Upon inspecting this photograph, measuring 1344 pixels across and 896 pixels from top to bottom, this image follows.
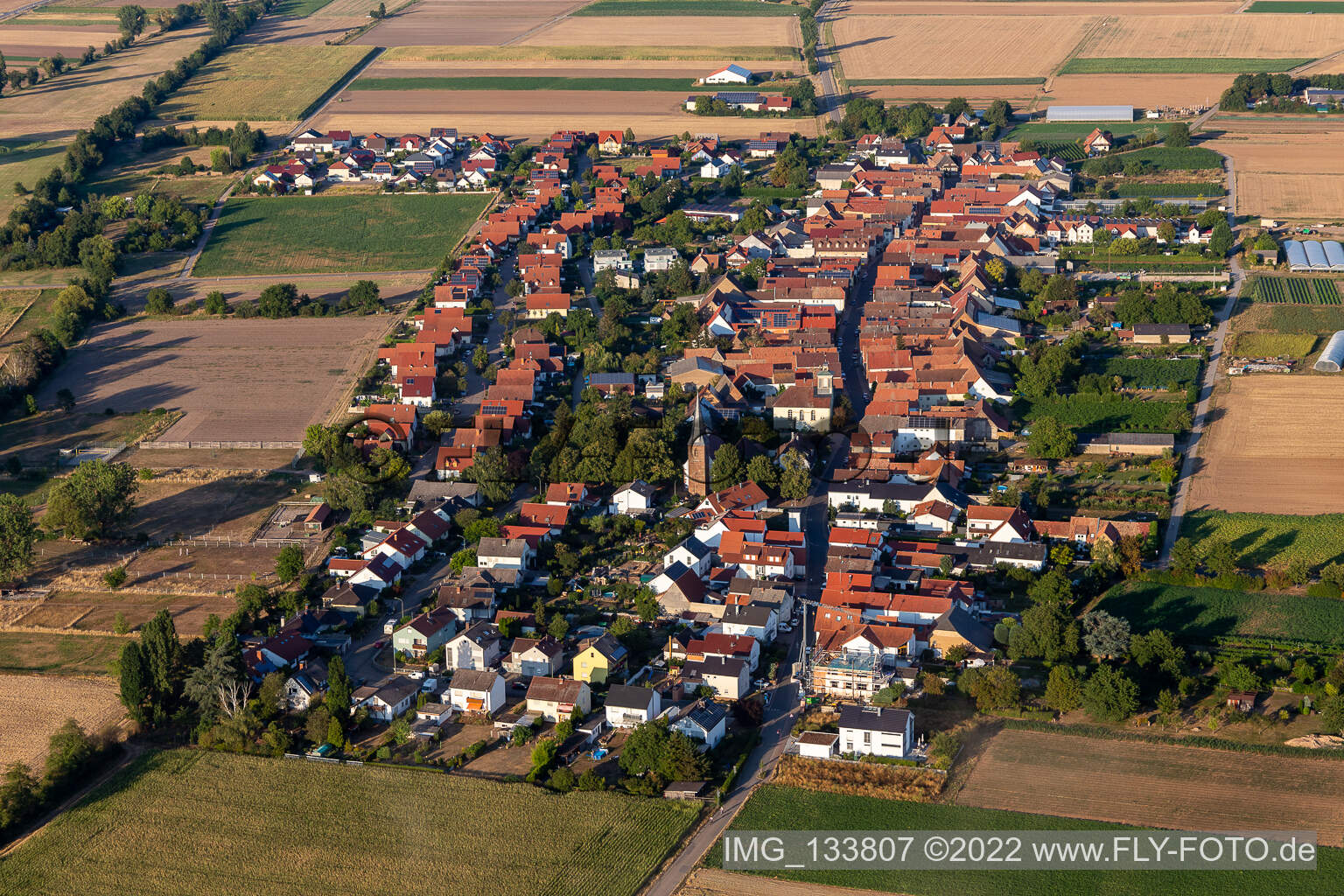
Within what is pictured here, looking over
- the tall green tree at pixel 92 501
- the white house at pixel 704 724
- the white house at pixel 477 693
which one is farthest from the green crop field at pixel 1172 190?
the white house at pixel 477 693

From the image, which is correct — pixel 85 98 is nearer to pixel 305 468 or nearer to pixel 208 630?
pixel 305 468

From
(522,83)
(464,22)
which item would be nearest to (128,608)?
(522,83)

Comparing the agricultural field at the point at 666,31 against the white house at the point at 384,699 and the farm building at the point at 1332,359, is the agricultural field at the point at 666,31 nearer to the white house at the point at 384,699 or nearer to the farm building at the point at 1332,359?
the farm building at the point at 1332,359

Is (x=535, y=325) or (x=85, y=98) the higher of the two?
(x=85, y=98)

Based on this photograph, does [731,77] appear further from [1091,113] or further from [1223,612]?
[1223,612]

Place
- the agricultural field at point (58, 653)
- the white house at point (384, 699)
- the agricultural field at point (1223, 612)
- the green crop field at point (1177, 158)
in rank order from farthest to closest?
the green crop field at point (1177, 158)
the agricultural field at point (58, 653)
the agricultural field at point (1223, 612)
the white house at point (384, 699)

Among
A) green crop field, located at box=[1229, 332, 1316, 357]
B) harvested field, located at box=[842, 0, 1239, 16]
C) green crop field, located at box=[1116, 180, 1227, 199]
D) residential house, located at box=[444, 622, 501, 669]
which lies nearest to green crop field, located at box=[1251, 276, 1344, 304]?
green crop field, located at box=[1229, 332, 1316, 357]

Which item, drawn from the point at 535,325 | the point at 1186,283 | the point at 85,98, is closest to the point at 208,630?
the point at 535,325
